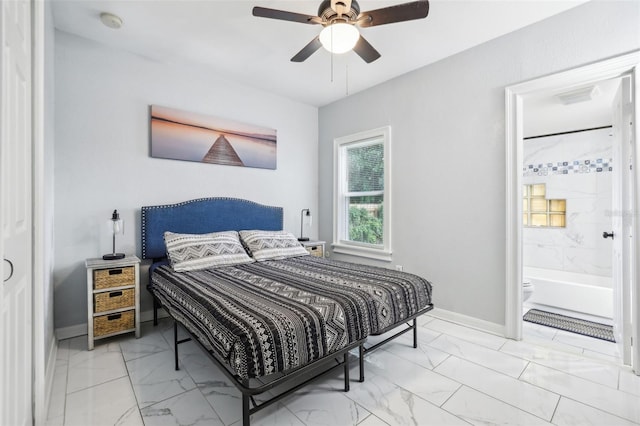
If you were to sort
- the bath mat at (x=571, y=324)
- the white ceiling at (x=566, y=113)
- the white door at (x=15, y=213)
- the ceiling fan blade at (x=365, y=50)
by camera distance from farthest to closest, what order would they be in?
the white ceiling at (x=566, y=113) → the bath mat at (x=571, y=324) → the ceiling fan blade at (x=365, y=50) → the white door at (x=15, y=213)

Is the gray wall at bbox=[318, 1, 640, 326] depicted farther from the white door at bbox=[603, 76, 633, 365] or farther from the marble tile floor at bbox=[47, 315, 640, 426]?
the marble tile floor at bbox=[47, 315, 640, 426]

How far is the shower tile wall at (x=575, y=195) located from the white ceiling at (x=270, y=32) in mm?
3188

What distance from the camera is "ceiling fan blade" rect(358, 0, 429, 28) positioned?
1.79 m

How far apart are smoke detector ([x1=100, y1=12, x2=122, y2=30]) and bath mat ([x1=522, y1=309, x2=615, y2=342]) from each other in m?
4.91

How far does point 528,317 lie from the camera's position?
338 cm

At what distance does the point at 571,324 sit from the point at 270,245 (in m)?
3.30

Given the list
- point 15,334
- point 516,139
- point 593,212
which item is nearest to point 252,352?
point 15,334

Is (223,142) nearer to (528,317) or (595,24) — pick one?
(595,24)

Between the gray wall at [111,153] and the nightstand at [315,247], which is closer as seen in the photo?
the gray wall at [111,153]

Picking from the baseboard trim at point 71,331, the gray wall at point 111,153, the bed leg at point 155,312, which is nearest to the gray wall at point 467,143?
the gray wall at point 111,153

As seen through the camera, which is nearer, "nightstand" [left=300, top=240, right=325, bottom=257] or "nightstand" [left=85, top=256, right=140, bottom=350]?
"nightstand" [left=85, top=256, right=140, bottom=350]

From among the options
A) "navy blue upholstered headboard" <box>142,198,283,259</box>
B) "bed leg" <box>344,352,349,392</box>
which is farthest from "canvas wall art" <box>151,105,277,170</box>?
"bed leg" <box>344,352,349,392</box>

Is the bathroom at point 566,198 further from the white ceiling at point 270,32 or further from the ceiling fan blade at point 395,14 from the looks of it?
the ceiling fan blade at point 395,14

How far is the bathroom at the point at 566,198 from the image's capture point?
386 cm
